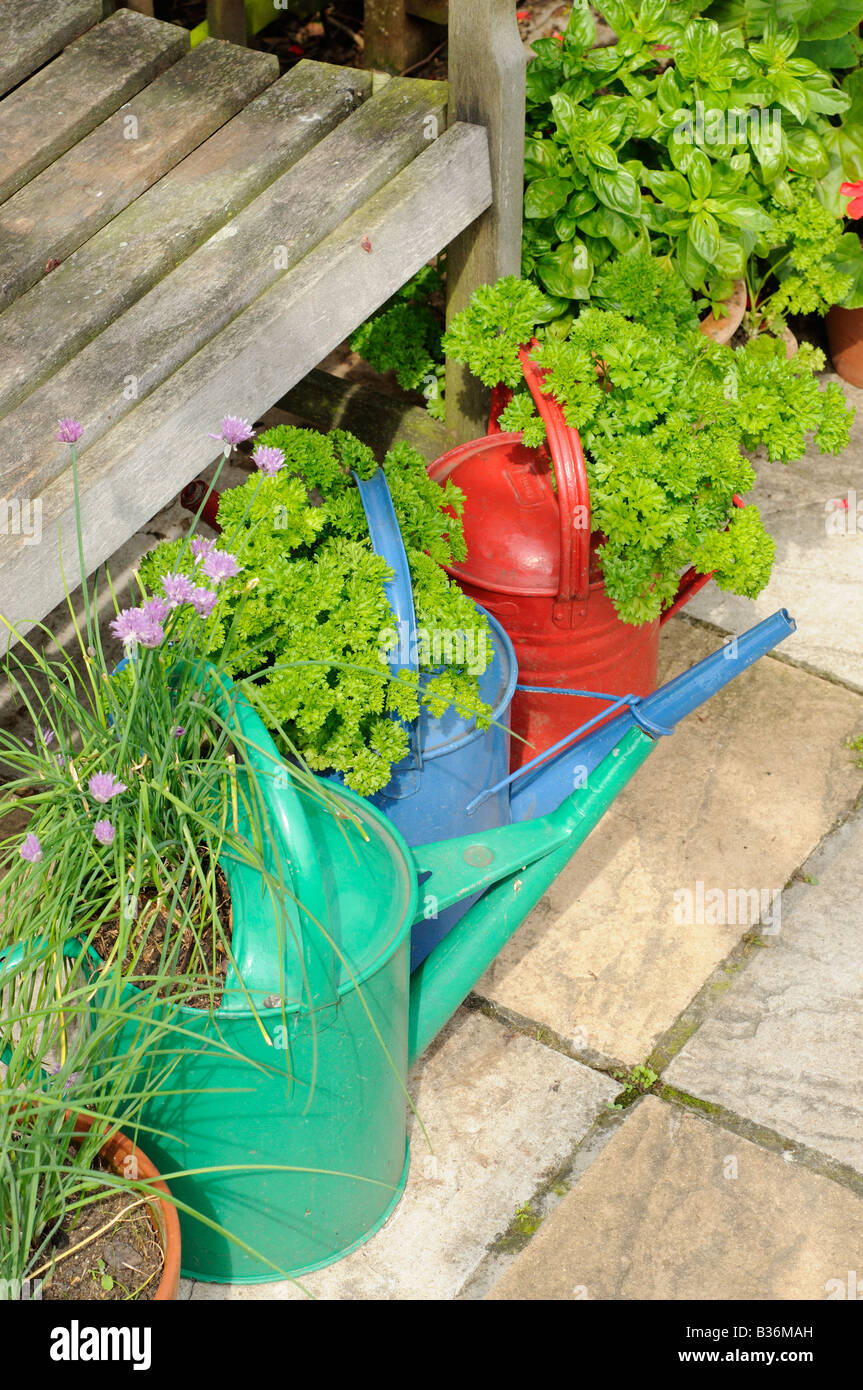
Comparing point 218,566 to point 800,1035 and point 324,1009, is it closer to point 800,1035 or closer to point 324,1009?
point 324,1009

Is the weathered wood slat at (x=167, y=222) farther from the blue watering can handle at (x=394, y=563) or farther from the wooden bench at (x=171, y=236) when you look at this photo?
the blue watering can handle at (x=394, y=563)

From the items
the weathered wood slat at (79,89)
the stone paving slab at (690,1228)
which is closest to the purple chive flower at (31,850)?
the stone paving slab at (690,1228)

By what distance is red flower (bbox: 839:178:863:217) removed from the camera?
144 inches

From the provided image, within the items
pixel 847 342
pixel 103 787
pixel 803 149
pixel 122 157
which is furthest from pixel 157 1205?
pixel 847 342

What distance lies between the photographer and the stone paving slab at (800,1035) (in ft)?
8.20

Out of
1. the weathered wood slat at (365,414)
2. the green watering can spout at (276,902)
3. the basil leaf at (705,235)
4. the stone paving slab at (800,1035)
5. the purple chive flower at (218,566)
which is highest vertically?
the purple chive flower at (218,566)

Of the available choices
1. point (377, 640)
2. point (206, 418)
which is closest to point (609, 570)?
point (377, 640)

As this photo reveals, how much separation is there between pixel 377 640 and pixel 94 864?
58cm

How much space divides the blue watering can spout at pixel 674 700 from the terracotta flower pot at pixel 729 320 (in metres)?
1.22

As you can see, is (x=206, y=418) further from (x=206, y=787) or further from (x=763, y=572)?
(x=763, y=572)

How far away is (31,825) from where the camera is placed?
75.2 inches

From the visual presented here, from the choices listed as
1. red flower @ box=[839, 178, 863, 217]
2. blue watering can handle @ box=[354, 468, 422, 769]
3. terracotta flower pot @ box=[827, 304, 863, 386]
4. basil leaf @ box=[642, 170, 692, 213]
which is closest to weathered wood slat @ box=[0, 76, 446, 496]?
blue watering can handle @ box=[354, 468, 422, 769]

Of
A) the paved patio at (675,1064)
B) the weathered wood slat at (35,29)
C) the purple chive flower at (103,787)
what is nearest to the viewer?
the purple chive flower at (103,787)

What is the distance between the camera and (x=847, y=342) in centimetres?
422
